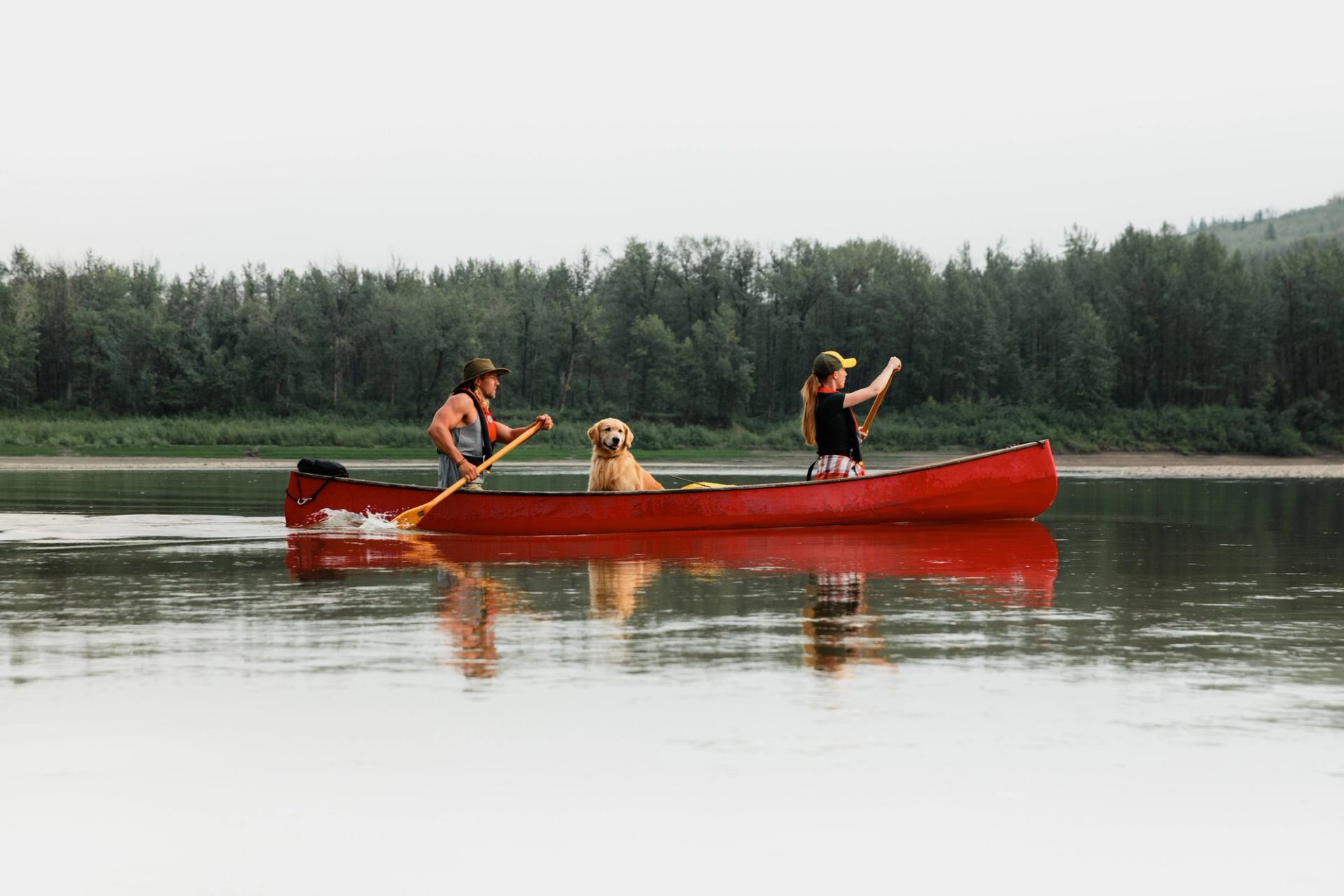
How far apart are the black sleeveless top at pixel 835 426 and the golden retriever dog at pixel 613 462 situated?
1947 millimetres

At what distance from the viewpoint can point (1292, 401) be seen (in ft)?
229

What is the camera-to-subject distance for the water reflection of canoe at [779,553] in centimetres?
1171

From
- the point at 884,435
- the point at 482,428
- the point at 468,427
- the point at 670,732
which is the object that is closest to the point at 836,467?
the point at 482,428

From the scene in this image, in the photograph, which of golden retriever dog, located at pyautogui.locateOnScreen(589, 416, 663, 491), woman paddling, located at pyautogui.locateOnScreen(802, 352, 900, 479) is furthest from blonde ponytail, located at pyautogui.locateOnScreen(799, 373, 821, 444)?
golden retriever dog, located at pyautogui.locateOnScreen(589, 416, 663, 491)

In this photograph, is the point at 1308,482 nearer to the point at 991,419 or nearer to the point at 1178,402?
the point at 991,419

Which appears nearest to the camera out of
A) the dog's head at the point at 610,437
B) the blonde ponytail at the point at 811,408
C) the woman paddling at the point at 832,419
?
the woman paddling at the point at 832,419

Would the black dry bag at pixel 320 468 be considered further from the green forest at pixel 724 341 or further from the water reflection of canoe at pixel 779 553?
the green forest at pixel 724 341

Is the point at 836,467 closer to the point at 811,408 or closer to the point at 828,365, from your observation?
the point at 811,408

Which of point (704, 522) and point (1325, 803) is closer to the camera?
point (1325, 803)

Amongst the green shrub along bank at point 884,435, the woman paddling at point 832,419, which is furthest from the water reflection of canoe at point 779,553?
the green shrub along bank at point 884,435

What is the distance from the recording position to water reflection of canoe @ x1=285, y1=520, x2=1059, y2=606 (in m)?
11.7

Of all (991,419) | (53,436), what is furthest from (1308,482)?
(53,436)

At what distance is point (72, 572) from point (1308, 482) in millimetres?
33145

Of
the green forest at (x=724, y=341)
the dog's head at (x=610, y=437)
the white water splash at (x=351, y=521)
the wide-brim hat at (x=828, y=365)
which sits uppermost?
the green forest at (x=724, y=341)
